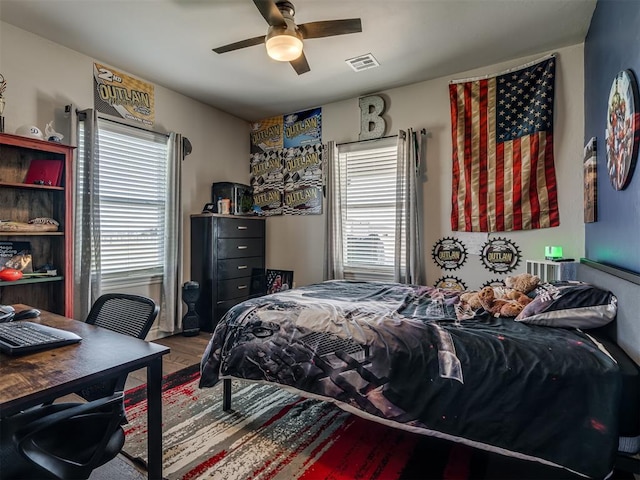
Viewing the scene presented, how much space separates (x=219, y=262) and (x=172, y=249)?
1.71 ft

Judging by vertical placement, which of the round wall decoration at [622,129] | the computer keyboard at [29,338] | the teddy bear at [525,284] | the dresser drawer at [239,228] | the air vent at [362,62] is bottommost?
the computer keyboard at [29,338]

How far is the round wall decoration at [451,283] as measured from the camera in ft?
11.3

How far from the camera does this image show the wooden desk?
0.93m

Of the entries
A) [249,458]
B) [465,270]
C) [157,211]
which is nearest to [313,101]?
[157,211]

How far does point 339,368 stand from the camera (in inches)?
68.0

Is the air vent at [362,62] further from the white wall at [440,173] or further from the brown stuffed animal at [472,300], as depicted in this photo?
the brown stuffed animal at [472,300]

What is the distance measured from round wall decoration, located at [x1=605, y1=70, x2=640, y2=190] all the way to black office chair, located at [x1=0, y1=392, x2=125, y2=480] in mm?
2398

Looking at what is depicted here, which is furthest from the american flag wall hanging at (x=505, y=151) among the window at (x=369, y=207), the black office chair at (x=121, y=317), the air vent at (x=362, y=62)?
the black office chair at (x=121, y=317)

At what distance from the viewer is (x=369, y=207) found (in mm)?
3969

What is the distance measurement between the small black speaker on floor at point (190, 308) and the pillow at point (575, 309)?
10.3ft

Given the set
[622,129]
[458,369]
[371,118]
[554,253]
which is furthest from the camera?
[371,118]

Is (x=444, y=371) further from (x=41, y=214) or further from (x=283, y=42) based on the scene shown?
(x=41, y=214)

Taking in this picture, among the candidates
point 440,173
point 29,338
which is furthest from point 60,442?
point 440,173

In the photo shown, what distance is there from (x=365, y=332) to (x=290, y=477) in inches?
29.5
